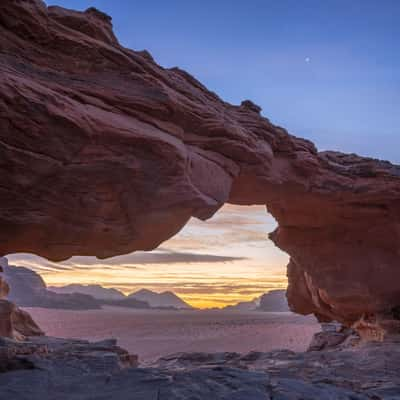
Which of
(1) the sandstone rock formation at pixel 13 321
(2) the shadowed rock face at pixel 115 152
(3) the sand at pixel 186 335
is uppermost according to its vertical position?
(2) the shadowed rock face at pixel 115 152

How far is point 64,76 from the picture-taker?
1017 cm

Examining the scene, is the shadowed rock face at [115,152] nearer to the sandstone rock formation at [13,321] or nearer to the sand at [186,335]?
the sandstone rock formation at [13,321]

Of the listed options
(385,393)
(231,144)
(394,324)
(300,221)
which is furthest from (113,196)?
(394,324)

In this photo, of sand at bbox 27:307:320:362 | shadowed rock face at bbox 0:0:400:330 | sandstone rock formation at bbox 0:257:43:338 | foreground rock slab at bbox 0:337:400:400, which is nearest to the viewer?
foreground rock slab at bbox 0:337:400:400

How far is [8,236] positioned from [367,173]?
1395cm

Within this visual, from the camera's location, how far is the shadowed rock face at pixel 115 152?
9.54m

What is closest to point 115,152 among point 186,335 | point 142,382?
point 142,382

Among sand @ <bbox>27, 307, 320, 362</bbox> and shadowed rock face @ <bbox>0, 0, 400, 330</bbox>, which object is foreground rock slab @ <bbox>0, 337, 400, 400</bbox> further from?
sand @ <bbox>27, 307, 320, 362</bbox>

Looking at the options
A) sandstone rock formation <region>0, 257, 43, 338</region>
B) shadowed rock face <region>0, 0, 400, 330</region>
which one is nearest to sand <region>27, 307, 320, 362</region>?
sandstone rock formation <region>0, 257, 43, 338</region>

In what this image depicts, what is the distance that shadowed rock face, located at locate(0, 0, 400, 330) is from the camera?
9.54 m

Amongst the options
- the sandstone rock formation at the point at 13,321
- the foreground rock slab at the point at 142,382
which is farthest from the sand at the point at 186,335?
the foreground rock slab at the point at 142,382

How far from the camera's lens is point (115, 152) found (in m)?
10.6

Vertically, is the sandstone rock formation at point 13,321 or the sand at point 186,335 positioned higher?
the sandstone rock formation at point 13,321

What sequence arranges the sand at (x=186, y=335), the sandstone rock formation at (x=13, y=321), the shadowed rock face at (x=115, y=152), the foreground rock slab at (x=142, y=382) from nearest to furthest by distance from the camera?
the foreground rock slab at (x=142, y=382), the shadowed rock face at (x=115, y=152), the sandstone rock formation at (x=13, y=321), the sand at (x=186, y=335)
